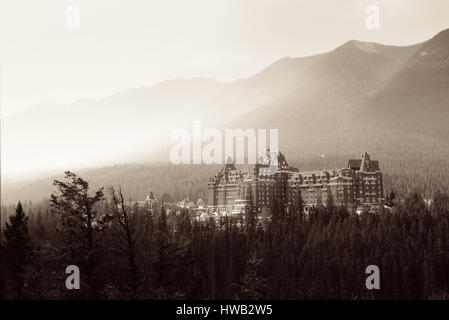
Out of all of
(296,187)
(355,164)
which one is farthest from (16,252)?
(355,164)

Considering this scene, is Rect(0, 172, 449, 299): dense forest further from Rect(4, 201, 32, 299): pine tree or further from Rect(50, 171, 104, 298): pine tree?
Rect(50, 171, 104, 298): pine tree

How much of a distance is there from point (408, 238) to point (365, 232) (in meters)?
10.3

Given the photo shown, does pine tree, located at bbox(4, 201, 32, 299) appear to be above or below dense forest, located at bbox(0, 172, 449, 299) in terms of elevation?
above

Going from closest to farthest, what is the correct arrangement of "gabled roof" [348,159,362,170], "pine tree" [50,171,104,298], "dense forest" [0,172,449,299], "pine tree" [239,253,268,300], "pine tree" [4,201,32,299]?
"pine tree" [50,171,104,298] → "pine tree" [4,201,32,299] → "pine tree" [239,253,268,300] → "dense forest" [0,172,449,299] → "gabled roof" [348,159,362,170]

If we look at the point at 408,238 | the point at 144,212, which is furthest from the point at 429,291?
the point at 144,212

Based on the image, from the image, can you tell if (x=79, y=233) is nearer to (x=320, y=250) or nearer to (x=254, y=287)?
(x=254, y=287)

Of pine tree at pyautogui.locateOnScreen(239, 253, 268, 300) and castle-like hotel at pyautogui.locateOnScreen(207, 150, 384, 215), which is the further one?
castle-like hotel at pyautogui.locateOnScreen(207, 150, 384, 215)

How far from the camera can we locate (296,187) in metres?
183

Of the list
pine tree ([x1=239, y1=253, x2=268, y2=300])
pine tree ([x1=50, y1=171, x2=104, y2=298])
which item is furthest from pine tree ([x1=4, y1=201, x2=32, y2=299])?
pine tree ([x1=239, y1=253, x2=268, y2=300])

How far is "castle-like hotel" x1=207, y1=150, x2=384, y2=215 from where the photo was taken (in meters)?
173

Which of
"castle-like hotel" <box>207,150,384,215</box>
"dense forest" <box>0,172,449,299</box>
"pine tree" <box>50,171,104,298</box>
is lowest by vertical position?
"dense forest" <box>0,172,449,299</box>

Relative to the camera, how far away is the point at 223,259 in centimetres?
12744

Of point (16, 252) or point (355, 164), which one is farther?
point (355, 164)

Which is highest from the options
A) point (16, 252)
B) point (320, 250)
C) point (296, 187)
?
point (16, 252)
